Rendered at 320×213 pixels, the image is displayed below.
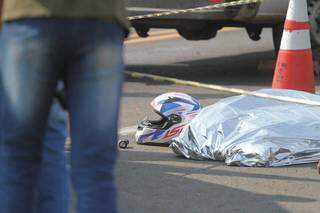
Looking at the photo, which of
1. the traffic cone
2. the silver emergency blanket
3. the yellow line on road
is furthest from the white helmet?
the yellow line on road

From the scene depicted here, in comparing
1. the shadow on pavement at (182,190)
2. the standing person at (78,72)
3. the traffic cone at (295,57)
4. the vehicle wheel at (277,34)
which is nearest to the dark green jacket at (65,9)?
the standing person at (78,72)

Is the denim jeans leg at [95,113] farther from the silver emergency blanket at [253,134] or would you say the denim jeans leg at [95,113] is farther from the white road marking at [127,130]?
the white road marking at [127,130]

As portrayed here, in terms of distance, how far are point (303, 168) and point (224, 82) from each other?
4.18 m

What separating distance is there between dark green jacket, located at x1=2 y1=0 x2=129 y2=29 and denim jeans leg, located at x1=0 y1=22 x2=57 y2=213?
0.13 ft

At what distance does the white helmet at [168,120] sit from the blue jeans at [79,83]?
12.5ft

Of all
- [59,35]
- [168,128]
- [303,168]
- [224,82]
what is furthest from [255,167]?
[224,82]

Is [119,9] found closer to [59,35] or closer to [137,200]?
[59,35]

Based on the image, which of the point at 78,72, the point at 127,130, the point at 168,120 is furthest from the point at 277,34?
the point at 78,72

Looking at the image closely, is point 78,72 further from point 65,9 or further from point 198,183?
point 198,183

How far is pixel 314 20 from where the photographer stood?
9.87 m

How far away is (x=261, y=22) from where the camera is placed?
32.7 feet

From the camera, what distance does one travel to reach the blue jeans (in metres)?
2.79

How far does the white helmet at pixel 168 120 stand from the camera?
262 inches

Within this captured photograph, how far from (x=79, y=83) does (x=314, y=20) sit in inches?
288
